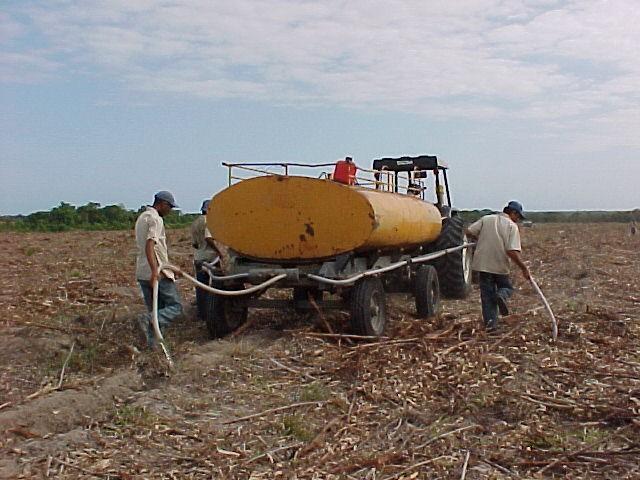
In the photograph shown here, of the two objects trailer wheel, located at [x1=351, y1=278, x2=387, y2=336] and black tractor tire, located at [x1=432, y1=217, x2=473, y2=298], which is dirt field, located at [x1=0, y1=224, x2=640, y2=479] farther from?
black tractor tire, located at [x1=432, y1=217, x2=473, y2=298]

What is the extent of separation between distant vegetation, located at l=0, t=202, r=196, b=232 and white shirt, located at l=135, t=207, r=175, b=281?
1096 inches

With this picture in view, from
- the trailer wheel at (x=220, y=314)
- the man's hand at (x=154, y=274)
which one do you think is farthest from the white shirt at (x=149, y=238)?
the trailer wheel at (x=220, y=314)

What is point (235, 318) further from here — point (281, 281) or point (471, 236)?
point (471, 236)

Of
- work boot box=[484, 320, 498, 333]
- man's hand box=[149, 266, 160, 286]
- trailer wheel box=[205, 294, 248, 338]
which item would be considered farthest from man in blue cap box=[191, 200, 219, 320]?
work boot box=[484, 320, 498, 333]

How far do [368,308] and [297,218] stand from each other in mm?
1200

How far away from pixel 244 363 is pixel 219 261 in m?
2.55

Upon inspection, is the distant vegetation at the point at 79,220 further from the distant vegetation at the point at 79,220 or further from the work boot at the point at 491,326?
the work boot at the point at 491,326

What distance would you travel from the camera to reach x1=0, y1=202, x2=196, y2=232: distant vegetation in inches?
1410

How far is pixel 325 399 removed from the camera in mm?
6422

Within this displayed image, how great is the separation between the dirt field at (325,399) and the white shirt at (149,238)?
783 mm

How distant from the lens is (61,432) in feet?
18.9

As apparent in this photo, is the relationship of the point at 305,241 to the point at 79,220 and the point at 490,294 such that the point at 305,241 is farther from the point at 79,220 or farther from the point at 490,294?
the point at 79,220

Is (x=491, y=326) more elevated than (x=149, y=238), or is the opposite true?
(x=149, y=238)

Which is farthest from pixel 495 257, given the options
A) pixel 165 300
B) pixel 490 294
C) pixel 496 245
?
pixel 165 300
